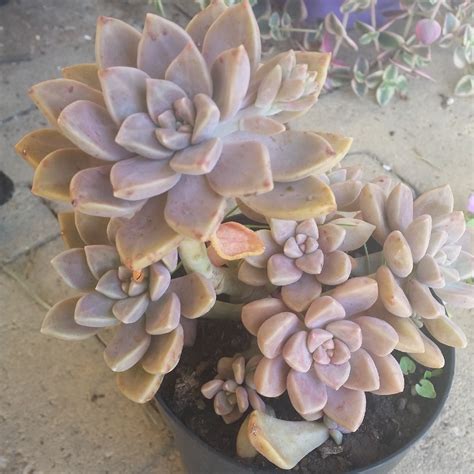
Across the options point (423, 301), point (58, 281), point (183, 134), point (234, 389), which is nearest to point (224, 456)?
point (234, 389)

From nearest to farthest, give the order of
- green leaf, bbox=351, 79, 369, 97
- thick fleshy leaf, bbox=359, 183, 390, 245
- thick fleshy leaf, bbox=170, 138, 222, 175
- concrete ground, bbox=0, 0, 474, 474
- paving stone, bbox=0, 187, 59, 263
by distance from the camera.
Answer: thick fleshy leaf, bbox=170, 138, 222, 175, thick fleshy leaf, bbox=359, 183, 390, 245, concrete ground, bbox=0, 0, 474, 474, paving stone, bbox=0, 187, 59, 263, green leaf, bbox=351, 79, 369, 97

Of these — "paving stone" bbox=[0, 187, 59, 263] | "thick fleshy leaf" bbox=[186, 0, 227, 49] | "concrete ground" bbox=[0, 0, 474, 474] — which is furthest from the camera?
"paving stone" bbox=[0, 187, 59, 263]

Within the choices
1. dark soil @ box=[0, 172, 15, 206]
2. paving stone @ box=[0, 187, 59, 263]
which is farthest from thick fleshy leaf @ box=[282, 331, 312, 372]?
dark soil @ box=[0, 172, 15, 206]

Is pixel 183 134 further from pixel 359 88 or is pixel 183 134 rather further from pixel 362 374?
pixel 359 88

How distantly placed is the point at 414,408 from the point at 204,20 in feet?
1.71

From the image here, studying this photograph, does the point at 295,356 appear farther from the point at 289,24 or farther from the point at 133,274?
the point at 289,24

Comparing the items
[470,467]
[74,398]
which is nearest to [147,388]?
[74,398]

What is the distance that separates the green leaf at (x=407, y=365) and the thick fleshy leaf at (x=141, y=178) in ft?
1.40

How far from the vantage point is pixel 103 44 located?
57 cm

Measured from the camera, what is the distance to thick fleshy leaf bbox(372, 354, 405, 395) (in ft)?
2.16

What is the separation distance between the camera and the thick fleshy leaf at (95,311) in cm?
65

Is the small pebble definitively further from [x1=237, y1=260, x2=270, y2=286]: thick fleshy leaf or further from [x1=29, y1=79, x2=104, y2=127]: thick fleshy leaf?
[x1=29, y1=79, x2=104, y2=127]: thick fleshy leaf

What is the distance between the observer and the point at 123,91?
0.53m

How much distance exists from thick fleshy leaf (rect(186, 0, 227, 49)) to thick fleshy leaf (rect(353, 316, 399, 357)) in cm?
32
